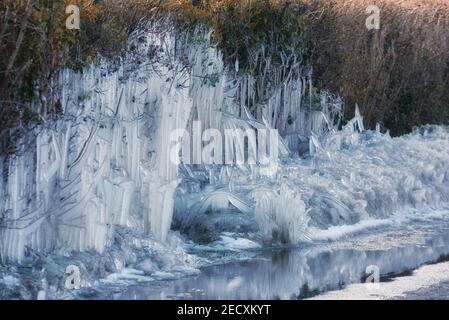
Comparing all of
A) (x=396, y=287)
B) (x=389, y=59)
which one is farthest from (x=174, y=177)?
(x=389, y=59)

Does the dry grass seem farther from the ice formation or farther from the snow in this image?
the snow

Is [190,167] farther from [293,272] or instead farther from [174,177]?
[293,272]

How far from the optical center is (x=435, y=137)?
19.5 metres

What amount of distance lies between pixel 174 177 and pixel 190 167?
173 centimetres

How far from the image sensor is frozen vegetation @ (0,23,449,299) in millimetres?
10156

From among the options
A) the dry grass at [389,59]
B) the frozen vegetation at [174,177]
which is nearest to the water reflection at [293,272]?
the frozen vegetation at [174,177]

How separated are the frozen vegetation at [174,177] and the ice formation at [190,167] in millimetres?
15

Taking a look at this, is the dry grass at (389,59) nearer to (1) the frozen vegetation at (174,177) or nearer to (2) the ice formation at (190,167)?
(2) the ice formation at (190,167)

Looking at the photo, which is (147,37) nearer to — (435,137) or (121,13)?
(121,13)

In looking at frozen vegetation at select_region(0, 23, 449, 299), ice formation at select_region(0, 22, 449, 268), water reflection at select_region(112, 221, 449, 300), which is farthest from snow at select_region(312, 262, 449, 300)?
ice formation at select_region(0, 22, 449, 268)

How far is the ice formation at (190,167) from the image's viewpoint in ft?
33.7

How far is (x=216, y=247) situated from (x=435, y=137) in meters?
8.25

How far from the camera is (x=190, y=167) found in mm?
13820

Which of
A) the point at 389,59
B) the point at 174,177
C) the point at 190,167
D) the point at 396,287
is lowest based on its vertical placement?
the point at 396,287
